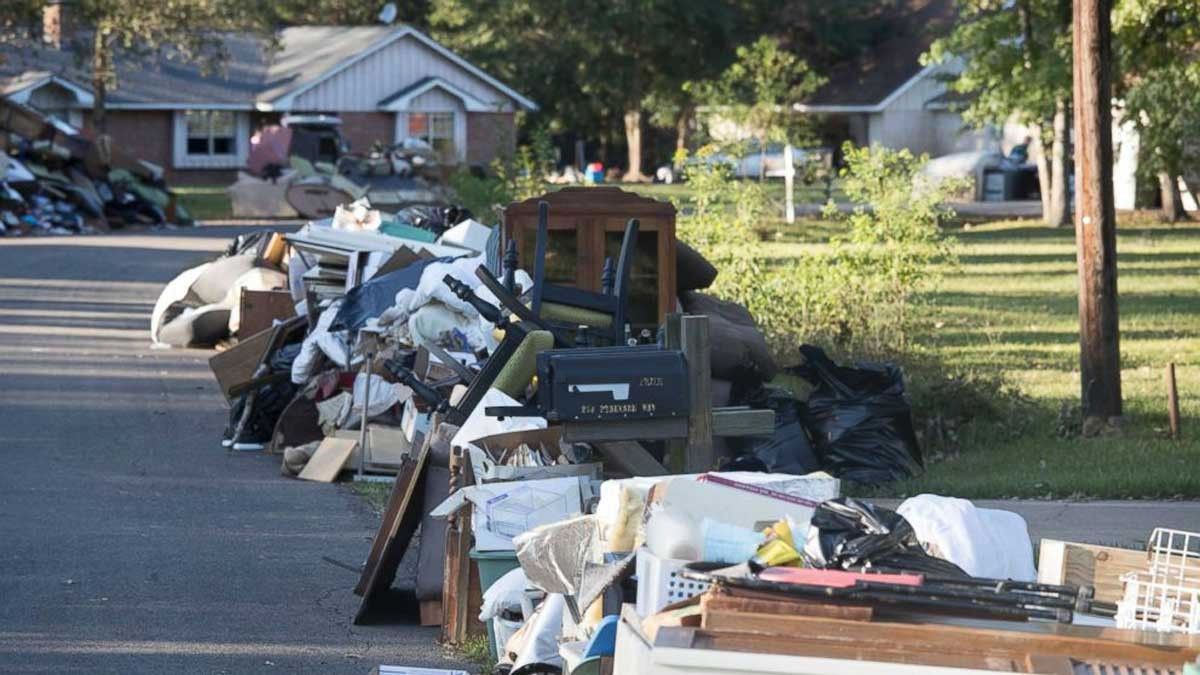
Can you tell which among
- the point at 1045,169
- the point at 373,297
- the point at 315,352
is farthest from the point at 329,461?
the point at 1045,169

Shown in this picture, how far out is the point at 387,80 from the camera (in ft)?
182

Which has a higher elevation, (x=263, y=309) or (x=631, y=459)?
(x=263, y=309)

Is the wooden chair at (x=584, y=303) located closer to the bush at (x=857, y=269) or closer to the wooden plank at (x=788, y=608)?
the wooden plank at (x=788, y=608)

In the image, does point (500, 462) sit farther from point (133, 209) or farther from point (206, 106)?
point (206, 106)

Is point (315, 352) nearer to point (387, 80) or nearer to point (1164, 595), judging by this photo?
point (1164, 595)

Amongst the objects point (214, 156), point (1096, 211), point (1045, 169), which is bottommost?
point (1096, 211)

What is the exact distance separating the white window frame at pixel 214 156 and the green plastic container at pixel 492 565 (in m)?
49.3

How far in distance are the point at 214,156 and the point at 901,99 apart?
73.5 ft

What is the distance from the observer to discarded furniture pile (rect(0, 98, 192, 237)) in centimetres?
3353

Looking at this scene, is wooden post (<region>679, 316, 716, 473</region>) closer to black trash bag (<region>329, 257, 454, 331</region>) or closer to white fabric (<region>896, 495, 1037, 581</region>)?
white fabric (<region>896, 495, 1037, 581</region>)

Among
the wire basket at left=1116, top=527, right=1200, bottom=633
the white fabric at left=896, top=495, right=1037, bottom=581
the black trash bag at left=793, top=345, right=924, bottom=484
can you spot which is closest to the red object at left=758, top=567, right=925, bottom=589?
the wire basket at left=1116, top=527, right=1200, bottom=633

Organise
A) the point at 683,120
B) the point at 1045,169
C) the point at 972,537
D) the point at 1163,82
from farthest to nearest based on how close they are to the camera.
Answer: the point at 683,120, the point at 1045,169, the point at 1163,82, the point at 972,537

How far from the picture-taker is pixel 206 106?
5306 centimetres

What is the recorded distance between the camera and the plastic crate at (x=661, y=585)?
4.98 metres
